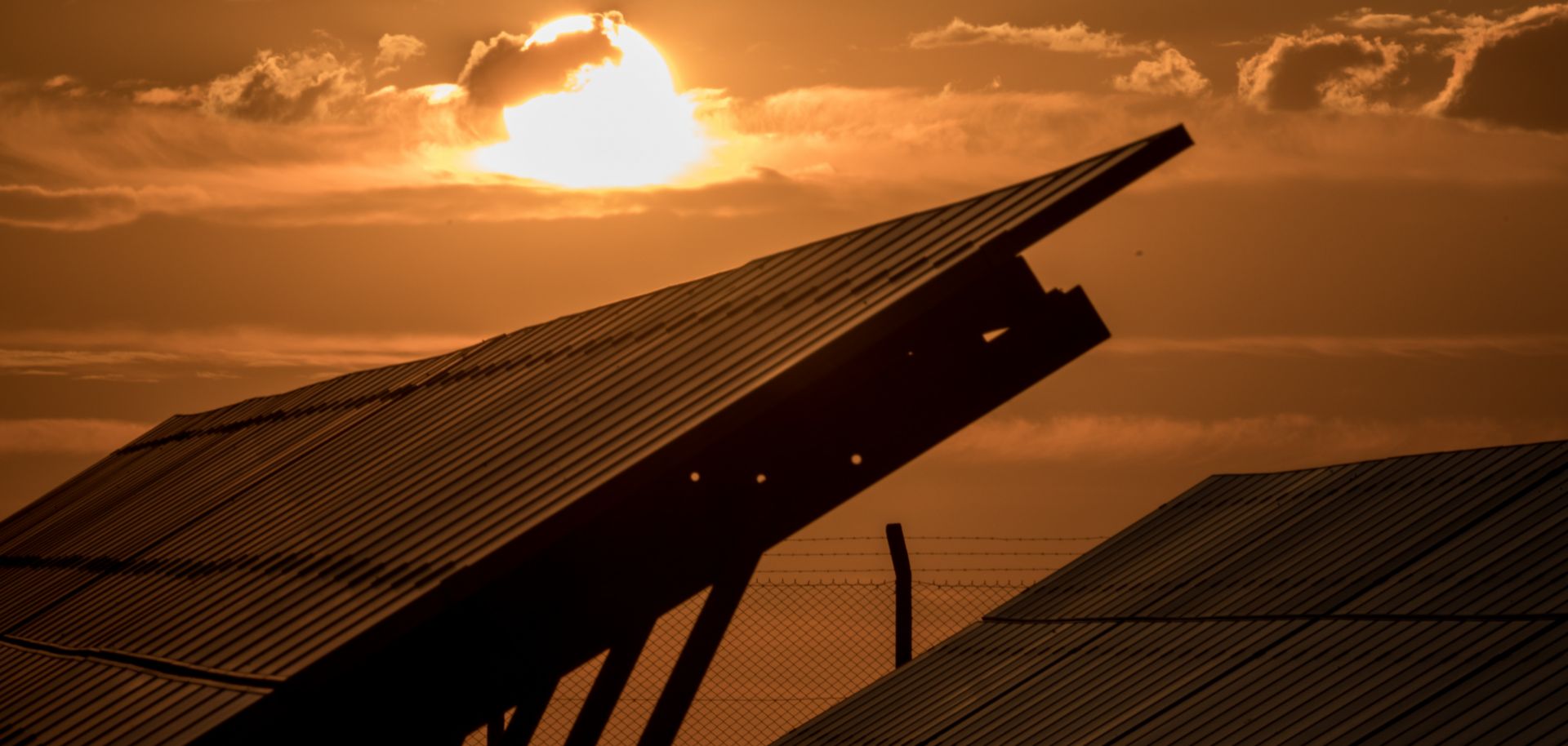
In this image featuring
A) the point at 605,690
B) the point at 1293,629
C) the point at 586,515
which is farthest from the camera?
the point at 1293,629

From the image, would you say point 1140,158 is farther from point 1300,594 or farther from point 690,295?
point 1300,594

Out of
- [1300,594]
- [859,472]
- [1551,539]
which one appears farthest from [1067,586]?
[859,472]

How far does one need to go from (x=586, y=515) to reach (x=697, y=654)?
5.55 ft

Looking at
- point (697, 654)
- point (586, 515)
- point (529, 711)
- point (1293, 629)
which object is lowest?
point (1293, 629)

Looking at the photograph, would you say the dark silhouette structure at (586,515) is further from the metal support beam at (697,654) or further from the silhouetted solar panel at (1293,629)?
the silhouetted solar panel at (1293,629)

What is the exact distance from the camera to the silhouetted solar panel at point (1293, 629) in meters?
11.1

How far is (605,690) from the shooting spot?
9.69 m

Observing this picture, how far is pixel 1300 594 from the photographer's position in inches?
571

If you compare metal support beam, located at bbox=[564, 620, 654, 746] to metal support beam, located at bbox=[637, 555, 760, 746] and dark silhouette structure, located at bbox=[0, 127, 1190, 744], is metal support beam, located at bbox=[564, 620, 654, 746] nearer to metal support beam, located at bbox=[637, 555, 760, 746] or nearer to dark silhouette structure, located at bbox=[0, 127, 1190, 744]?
dark silhouette structure, located at bbox=[0, 127, 1190, 744]

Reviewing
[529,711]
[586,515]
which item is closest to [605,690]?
[529,711]

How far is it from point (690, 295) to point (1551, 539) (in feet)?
23.7

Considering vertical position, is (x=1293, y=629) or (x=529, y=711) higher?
(x=529, y=711)

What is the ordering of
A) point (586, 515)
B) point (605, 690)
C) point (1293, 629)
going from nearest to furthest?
1. point (586, 515)
2. point (605, 690)
3. point (1293, 629)

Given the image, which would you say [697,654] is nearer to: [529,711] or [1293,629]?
[529,711]
